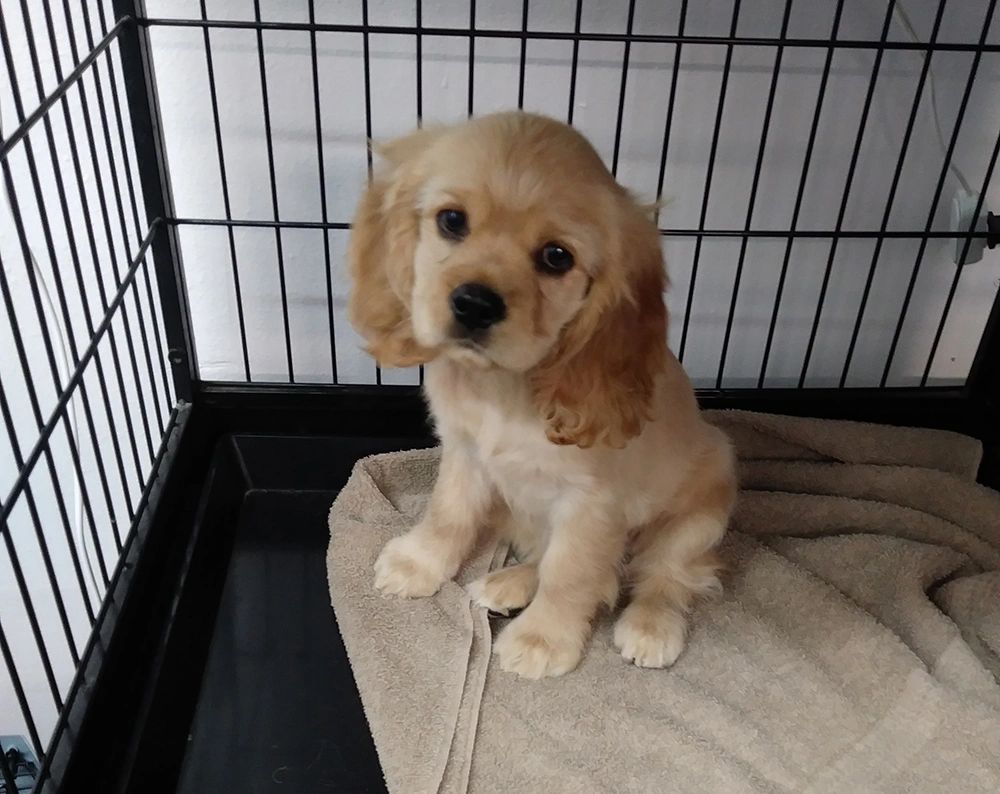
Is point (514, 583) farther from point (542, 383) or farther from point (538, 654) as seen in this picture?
point (542, 383)

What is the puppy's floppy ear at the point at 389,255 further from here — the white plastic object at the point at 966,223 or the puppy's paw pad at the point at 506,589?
the white plastic object at the point at 966,223

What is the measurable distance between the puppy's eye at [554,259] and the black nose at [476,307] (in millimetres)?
77

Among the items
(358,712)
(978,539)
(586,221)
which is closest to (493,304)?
(586,221)

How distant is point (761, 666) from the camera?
1.31 meters

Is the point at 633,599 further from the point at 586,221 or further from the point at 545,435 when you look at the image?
the point at 586,221

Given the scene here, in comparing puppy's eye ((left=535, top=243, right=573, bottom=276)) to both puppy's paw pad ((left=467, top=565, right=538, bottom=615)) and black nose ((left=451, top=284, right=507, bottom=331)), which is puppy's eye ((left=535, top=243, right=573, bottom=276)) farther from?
puppy's paw pad ((left=467, top=565, right=538, bottom=615))

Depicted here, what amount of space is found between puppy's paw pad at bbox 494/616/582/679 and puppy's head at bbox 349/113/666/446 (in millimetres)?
338

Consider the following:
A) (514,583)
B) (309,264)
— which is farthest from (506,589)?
(309,264)

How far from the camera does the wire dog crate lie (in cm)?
134

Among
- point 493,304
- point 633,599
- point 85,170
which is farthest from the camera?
point 85,170

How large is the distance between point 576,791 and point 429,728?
0.20 m

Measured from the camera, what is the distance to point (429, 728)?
3.98 feet

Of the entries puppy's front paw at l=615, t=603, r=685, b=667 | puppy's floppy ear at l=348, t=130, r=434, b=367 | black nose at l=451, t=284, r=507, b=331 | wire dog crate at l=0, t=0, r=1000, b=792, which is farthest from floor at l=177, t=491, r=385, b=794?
black nose at l=451, t=284, r=507, b=331

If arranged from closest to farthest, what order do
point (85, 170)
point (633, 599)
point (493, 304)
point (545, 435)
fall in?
point (493, 304) → point (545, 435) → point (633, 599) → point (85, 170)
